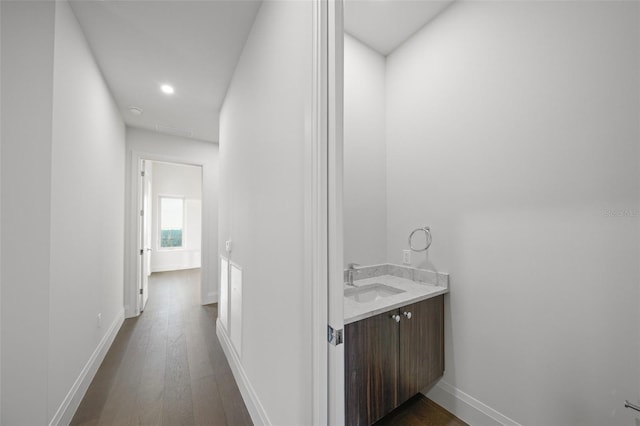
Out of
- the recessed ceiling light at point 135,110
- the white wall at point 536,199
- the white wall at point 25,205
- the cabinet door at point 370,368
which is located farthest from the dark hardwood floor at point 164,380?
the recessed ceiling light at point 135,110

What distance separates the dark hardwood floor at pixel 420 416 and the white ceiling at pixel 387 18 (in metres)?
2.88

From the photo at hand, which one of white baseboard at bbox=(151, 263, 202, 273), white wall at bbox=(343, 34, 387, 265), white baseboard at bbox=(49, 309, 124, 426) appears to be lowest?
white baseboard at bbox=(151, 263, 202, 273)

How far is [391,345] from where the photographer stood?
4.43 ft

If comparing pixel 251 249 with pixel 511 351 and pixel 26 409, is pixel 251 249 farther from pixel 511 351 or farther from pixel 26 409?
pixel 511 351

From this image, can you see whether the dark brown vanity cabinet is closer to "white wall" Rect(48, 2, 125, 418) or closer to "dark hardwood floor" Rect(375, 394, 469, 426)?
"dark hardwood floor" Rect(375, 394, 469, 426)

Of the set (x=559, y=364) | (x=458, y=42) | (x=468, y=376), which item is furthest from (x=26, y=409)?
(x=458, y=42)

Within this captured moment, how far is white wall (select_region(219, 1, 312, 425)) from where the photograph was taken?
1039 mm

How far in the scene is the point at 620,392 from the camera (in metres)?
1.05

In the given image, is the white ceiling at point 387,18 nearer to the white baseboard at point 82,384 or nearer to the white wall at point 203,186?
the white wall at point 203,186

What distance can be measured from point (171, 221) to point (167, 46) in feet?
19.3

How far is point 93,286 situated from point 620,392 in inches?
135

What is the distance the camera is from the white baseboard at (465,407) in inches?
55.5

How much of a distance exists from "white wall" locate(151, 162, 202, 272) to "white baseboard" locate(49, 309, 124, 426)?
13.9 feet

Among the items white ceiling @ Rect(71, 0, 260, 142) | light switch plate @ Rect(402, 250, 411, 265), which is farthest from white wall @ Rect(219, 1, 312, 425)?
light switch plate @ Rect(402, 250, 411, 265)
